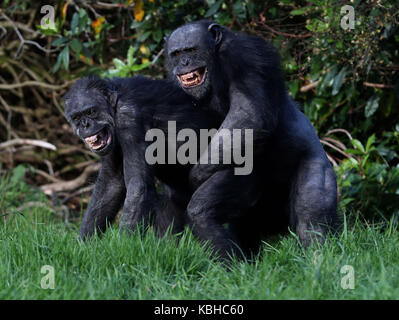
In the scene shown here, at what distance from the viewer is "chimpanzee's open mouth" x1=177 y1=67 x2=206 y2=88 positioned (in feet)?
15.9

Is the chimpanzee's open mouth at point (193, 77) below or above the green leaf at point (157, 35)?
below

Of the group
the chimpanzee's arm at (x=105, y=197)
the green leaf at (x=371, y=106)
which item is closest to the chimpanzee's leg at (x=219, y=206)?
the chimpanzee's arm at (x=105, y=197)

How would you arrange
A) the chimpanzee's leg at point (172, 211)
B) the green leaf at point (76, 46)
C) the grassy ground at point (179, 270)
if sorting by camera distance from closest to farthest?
the grassy ground at point (179, 270) → the chimpanzee's leg at point (172, 211) → the green leaf at point (76, 46)

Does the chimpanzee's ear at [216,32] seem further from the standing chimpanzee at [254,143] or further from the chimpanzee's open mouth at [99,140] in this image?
the chimpanzee's open mouth at [99,140]

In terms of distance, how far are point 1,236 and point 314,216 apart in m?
2.45

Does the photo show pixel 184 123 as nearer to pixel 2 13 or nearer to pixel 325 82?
pixel 325 82

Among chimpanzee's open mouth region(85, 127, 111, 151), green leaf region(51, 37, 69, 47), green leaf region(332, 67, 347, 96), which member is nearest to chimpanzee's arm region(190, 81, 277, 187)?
chimpanzee's open mouth region(85, 127, 111, 151)

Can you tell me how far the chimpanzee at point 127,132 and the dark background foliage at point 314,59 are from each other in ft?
2.16

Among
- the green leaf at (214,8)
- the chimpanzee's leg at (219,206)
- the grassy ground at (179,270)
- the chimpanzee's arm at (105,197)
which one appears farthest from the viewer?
the green leaf at (214,8)

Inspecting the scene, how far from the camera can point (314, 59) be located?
661 centimetres

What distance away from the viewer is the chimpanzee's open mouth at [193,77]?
15.9ft

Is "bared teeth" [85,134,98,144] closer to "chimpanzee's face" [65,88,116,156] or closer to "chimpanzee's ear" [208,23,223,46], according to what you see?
"chimpanzee's face" [65,88,116,156]

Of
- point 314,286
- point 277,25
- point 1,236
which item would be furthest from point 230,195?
point 277,25

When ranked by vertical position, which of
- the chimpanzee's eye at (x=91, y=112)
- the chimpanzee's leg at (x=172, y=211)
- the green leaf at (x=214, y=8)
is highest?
the green leaf at (x=214, y=8)
